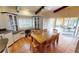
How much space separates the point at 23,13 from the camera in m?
0.79

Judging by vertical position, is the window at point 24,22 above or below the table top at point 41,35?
above

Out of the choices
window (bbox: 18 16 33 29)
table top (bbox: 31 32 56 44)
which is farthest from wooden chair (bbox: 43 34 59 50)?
window (bbox: 18 16 33 29)

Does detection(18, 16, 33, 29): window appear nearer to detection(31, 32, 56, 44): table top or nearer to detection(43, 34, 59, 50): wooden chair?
detection(31, 32, 56, 44): table top

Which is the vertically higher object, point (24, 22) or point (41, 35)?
point (24, 22)

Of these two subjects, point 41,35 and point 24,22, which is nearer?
point 24,22

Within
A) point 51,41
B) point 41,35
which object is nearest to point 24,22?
point 41,35

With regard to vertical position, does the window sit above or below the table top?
above

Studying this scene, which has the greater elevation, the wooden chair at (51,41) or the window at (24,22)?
the window at (24,22)

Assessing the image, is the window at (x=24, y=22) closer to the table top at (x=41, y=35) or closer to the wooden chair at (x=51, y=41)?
the table top at (x=41, y=35)

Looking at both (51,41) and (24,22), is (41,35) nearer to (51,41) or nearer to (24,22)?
(51,41)

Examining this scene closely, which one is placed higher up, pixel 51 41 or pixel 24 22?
pixel 24 22

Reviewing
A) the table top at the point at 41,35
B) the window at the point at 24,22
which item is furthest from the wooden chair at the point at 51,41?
the window at the point at 24,22

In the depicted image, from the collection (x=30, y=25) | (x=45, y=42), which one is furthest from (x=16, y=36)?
(x=45, y=42)

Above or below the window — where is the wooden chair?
below
